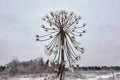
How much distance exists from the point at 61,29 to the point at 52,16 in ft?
0.88

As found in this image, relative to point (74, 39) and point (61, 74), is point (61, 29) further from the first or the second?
point (61, 74)

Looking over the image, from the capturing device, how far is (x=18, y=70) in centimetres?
7856

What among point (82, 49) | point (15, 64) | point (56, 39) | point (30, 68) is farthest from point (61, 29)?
point (30, 68)

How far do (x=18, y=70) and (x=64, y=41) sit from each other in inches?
2976

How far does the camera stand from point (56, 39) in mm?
4398

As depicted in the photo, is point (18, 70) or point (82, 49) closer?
point (82, 49)

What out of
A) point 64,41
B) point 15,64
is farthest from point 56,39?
point 15,64

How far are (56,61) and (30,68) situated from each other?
81147 mm

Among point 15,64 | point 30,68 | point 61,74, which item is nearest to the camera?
point 61,74

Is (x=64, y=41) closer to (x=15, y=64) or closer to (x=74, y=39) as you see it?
(x=74, y=39)

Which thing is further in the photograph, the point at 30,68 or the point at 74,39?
the point at 30,68

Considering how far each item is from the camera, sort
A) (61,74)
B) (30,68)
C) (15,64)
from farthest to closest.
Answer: (30,68), (15,64), (61,74)

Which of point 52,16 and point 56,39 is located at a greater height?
point 52,16

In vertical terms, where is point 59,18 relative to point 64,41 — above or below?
above
